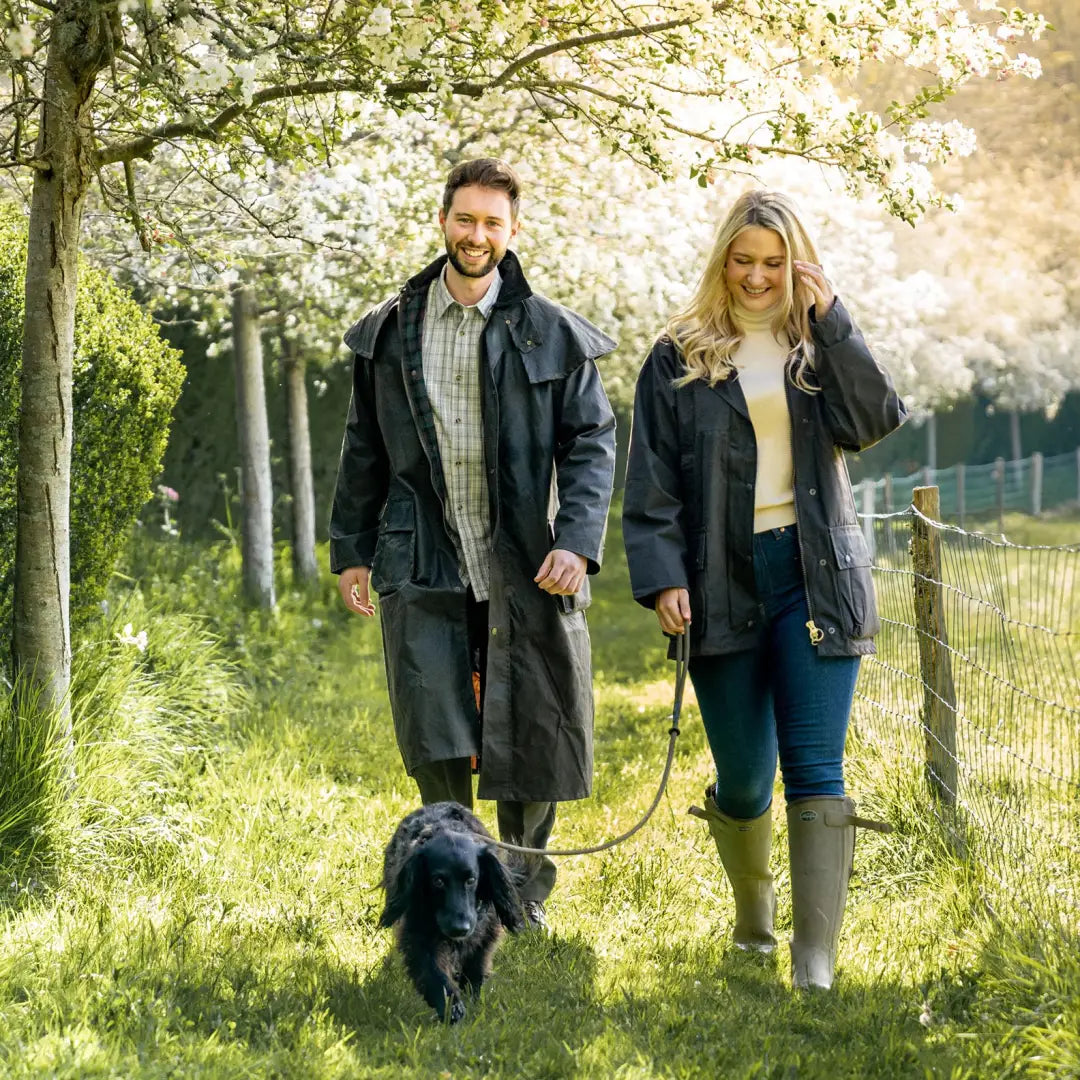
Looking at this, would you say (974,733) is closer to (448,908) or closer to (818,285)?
(818,285)

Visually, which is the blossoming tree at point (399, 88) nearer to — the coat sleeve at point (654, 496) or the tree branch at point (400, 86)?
the tree branch at point (400, 86)

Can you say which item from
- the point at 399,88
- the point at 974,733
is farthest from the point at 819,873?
the point at 399,88

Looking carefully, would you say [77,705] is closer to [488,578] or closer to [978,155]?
[488,578]

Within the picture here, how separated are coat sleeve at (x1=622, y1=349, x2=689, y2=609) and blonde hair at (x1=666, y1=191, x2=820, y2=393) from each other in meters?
0.11

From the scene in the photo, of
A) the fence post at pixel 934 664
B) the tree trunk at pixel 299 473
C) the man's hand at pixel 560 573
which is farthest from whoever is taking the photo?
the tree trunk at pixel 299 473

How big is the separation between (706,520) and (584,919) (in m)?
1.44

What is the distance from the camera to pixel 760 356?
4133 millimetres

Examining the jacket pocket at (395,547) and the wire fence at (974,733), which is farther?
Answer: the jacket pocket at (395,547)

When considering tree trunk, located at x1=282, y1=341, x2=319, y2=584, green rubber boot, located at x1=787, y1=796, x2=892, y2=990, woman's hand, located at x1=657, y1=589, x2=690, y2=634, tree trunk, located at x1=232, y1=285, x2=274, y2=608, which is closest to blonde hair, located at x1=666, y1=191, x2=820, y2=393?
woman's hand, located at x1=657, y1=589, x2=690, y2=634

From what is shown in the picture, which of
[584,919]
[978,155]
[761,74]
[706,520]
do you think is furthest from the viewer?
[978,155]

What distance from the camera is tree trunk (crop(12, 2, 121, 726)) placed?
494 cm

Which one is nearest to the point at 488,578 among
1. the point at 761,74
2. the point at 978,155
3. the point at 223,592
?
the point at 761,74

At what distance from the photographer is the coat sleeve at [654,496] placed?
4047mm

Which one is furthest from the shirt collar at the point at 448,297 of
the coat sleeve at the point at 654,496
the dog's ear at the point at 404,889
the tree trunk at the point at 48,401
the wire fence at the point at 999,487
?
the wire fence at the point at 999,487
